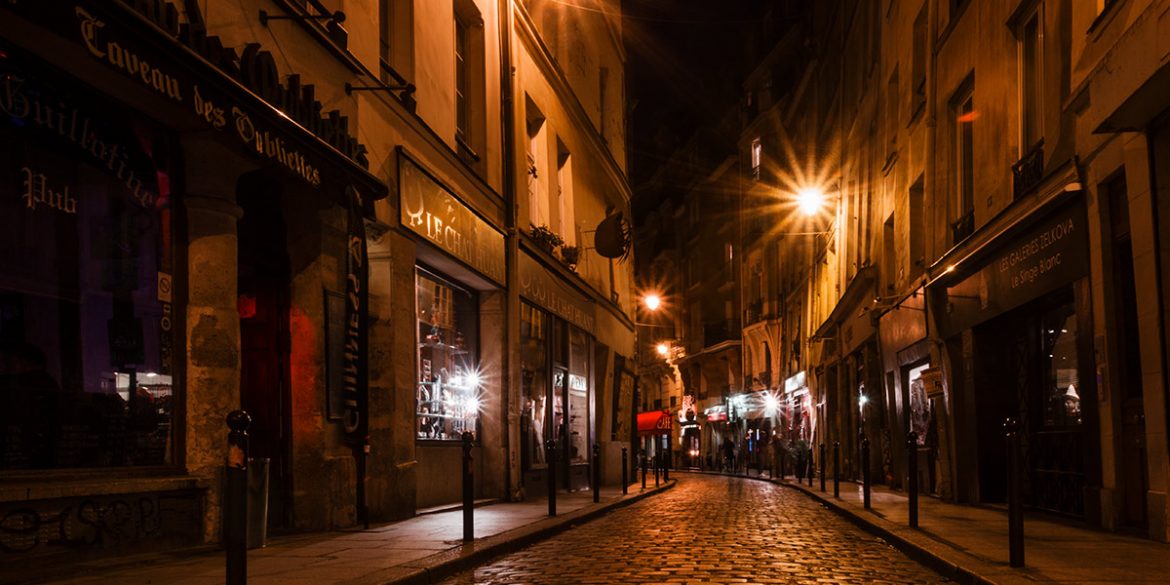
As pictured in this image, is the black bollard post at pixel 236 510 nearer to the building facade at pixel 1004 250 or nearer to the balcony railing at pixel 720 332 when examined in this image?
the building facade at pixel 1004 250

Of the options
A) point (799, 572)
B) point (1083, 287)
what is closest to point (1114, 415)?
point (1083, 287)

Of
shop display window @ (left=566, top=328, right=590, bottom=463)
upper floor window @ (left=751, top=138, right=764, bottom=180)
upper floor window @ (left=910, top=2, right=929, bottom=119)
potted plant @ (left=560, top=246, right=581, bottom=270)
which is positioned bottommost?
shop display window @ (left=566, top=328, right=590, bottom=463)

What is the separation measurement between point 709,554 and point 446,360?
7256 mm

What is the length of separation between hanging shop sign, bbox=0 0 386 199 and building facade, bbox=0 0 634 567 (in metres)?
0.02

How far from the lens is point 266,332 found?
1143 centimetres

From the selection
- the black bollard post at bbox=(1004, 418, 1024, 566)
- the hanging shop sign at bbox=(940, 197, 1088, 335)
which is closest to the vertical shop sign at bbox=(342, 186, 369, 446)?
the black bollard post at bbox=(1004, 418, 1024, 566)

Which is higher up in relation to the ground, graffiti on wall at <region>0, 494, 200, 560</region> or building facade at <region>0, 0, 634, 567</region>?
building facade at <region>0, 0, 634, 567</region>

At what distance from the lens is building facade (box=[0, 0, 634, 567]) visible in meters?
7.74

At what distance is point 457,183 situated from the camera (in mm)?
15859

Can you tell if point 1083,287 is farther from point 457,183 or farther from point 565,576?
point 457,183

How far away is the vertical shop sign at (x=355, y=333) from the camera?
38.3 feet

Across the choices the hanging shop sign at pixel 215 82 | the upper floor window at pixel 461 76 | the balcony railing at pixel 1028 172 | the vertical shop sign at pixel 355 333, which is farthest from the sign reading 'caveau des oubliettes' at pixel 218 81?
the balcony railing at pixel 1028 172

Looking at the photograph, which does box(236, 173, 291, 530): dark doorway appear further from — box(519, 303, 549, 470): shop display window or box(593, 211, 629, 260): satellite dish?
box(593, 211, 629, 260): satellite dish

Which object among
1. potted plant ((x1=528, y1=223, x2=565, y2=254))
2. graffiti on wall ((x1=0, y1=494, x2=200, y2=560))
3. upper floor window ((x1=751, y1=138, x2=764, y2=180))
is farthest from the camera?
upper floor window ((x1=751, y1=138, x2=764, y2=180))
